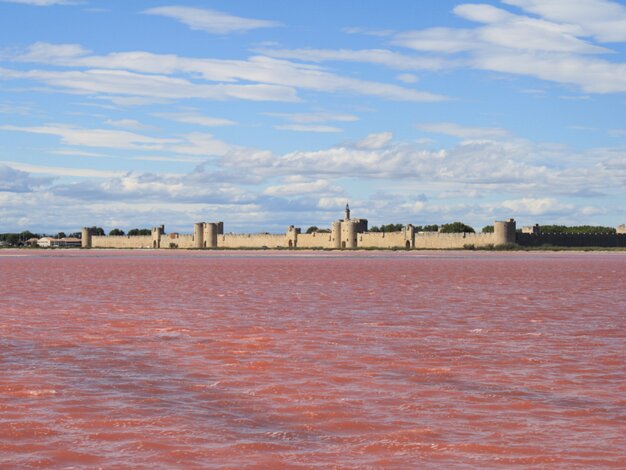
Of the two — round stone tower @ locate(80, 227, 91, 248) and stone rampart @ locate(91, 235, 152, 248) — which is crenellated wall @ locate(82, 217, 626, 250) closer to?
stone rampart @ locate(91, 235, 152, 248)

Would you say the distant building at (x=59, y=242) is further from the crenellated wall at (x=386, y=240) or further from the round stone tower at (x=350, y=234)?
the crenellated wall at (x=386, y=240)

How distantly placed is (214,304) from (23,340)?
692 cm

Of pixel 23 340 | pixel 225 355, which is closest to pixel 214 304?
pixel 23 340

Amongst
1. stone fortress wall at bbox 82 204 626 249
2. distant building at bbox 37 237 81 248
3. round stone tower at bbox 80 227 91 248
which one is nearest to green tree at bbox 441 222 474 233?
stone fortress wall at bbox 82 204 626 249

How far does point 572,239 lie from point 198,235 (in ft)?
177

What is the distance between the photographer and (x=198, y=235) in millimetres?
133750

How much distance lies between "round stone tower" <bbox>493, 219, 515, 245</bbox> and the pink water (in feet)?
276

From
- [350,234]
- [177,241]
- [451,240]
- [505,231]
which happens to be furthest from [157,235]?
[505,231]

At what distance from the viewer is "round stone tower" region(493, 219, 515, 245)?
99.6 meters

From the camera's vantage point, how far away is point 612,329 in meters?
13.4

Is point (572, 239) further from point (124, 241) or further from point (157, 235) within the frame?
point (124, 241)

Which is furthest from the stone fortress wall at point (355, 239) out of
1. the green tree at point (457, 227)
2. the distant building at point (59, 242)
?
the distant building at point (59, 242)

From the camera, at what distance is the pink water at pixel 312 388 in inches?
237

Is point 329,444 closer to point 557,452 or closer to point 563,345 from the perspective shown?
point 557,452
